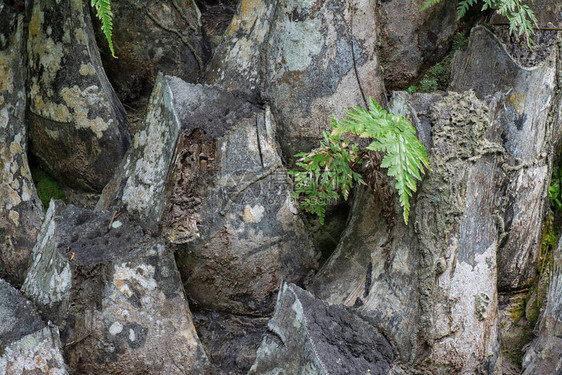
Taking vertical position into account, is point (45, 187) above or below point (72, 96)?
below

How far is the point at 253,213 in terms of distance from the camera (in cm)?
320

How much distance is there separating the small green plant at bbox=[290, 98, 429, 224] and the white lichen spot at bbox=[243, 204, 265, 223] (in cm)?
20

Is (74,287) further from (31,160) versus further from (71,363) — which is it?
(31,160)

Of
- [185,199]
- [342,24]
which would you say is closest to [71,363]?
[185,199]

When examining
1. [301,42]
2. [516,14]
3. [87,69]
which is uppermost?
[516,14]

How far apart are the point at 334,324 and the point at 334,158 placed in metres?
0.80

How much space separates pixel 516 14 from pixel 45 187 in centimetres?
297

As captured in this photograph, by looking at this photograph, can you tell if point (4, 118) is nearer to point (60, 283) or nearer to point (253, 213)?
point (60, 283)

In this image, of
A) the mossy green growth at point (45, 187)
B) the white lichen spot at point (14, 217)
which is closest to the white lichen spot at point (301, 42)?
the mossy green growth at point (45, 187)

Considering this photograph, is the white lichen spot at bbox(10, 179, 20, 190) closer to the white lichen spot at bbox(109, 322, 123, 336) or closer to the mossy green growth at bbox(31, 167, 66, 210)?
the mossy green growth at bbox(31, 167, 66, 210)

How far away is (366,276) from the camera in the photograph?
2982 mm

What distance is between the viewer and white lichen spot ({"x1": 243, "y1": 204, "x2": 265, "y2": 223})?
10.5 ft

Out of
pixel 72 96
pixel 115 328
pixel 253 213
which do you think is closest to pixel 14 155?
pixel 72 96

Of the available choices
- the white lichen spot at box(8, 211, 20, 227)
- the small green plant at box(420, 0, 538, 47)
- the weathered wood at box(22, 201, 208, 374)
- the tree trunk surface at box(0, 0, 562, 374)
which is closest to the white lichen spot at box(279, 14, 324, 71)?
the tree trunk surface at box(0, 0, 562, 374)
